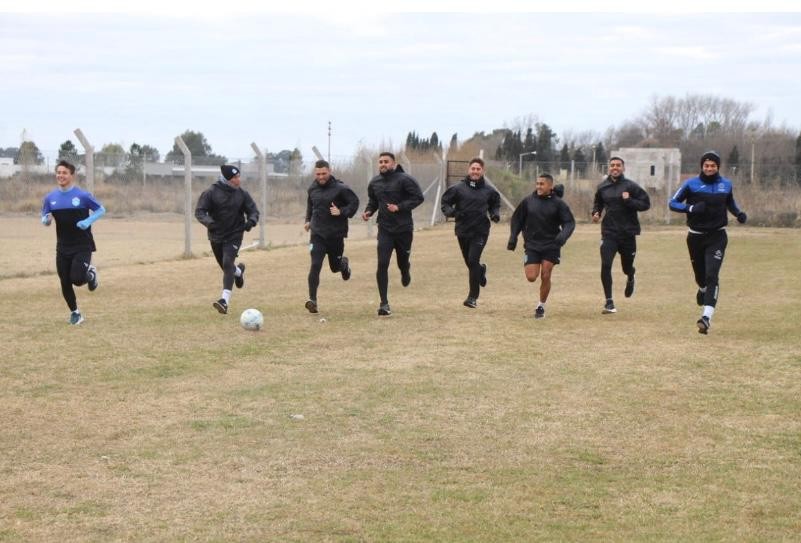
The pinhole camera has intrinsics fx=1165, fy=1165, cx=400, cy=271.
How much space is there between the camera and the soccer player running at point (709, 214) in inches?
506

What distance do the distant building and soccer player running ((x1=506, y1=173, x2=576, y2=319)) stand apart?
14032mm

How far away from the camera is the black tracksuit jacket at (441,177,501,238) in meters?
15.2

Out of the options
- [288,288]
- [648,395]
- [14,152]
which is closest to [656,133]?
[14,152]

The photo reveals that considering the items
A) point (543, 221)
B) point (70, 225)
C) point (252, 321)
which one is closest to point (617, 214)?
point (543, 221)

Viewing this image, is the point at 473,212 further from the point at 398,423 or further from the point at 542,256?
the point at 398,423

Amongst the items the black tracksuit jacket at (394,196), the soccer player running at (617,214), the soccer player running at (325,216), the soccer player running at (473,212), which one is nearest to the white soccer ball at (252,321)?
the soccer player running at (325,216)

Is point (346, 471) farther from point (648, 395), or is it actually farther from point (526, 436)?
point (648, 395)

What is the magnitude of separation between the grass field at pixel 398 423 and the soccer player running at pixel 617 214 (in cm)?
64

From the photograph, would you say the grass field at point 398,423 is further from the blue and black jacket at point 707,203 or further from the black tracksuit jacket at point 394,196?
the blue and black jacket at point 707,203

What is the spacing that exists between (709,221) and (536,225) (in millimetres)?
2335

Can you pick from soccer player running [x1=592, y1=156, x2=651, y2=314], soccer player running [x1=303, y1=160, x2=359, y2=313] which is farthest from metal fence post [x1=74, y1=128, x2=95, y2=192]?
soccer player running [x1=592, y1=156, x2=651, y2=314]

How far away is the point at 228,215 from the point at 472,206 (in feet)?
10.6

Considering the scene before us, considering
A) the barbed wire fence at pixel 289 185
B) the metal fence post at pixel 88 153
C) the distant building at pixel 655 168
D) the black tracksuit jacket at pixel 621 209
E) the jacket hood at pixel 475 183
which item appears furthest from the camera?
the distant building at pixel 655 168

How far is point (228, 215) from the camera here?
1420 cm
